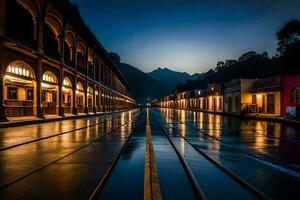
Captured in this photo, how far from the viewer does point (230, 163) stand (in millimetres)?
7480

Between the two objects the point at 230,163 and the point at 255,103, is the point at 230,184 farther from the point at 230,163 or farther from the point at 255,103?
the point at 255,103

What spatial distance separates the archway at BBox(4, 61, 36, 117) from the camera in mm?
24484

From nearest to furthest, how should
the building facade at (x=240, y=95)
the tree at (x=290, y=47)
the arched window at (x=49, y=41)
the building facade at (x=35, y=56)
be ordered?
the building facade at (x=35, y=56) → the arched window at (x=49, y=41) → the building facade at (x=240, y=95) → the tree at (x=290, y=47)

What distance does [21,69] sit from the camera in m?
26.0

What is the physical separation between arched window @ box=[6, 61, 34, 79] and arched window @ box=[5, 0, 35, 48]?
2160 mm

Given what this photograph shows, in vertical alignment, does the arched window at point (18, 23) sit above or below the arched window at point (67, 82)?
above

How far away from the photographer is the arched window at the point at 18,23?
22.1m

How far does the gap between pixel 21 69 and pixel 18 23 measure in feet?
16.9

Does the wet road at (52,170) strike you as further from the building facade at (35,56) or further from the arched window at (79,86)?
A: the arched window at (79,86)

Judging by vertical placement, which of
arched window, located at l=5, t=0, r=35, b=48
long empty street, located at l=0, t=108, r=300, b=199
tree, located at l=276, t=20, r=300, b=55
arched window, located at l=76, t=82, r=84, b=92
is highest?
tree, located at l=276, t=20, r=300, b=55

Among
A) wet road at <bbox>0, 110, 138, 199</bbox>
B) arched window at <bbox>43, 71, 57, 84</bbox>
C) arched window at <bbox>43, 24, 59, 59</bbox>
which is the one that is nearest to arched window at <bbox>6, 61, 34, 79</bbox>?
arched window at <bbox>43, 71, 57, 84</bbox>

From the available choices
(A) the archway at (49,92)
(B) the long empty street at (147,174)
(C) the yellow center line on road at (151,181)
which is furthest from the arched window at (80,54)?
(C) the yellow center line on road at (151,181)

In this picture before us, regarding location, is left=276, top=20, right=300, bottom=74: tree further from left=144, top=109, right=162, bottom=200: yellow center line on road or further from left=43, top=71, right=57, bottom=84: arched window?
left=144, top=109, right=162, bottom=200: yellow center line on road

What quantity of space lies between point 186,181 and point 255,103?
1688 inches
